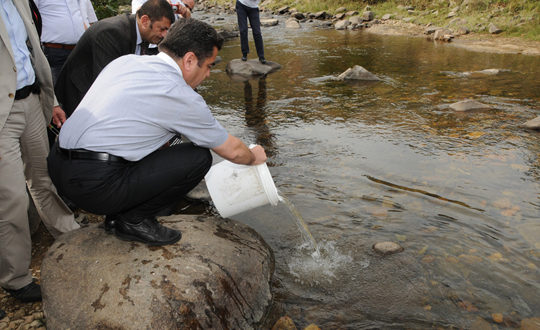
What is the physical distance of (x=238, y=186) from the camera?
2811mm

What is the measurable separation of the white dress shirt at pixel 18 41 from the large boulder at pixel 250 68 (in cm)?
667

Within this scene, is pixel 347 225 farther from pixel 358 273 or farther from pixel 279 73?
pixel 279 73

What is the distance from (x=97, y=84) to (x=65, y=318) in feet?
4.14

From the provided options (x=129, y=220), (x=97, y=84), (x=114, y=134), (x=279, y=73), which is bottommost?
(x=279, y=73)

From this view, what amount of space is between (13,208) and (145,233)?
738mm

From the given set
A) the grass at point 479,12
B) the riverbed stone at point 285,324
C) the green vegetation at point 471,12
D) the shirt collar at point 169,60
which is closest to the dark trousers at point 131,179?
the shirt collar at point 169,60

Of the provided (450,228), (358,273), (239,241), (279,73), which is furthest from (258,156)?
(279,73)

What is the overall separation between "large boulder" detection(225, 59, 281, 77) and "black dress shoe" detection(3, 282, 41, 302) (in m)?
7.08

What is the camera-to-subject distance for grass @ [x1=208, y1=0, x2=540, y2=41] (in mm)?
11777

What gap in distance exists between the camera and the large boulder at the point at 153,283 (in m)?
2.17

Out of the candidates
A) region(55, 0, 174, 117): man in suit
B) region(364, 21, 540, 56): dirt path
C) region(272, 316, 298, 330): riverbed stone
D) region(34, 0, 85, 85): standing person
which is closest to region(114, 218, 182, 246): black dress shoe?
region(272, 316, 298, 330): riverbed stone

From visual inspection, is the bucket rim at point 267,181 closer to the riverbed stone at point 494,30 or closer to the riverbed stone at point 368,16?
the riverbed stone at point 494,30

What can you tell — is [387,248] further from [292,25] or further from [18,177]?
[292,25]

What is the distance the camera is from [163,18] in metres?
3.62
